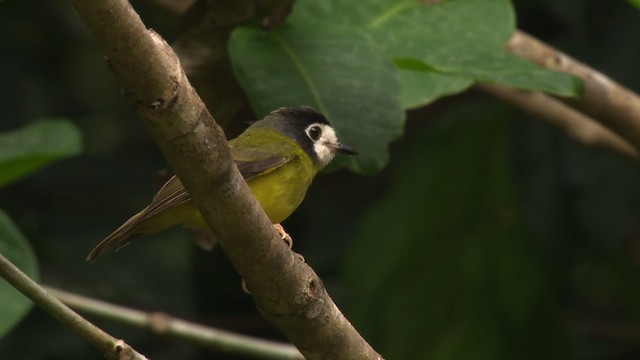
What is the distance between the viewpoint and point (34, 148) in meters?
4.03

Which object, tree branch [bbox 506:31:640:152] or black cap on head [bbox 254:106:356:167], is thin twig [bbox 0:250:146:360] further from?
tree branch [bbox 506:31:640:152]

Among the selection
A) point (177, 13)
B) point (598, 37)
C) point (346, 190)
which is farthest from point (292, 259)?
point (346, 190)

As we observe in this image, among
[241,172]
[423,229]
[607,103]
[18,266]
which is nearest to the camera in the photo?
[18,266]

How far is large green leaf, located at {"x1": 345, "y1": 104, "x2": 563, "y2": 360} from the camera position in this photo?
512 cm

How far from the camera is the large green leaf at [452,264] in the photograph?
5117 mm

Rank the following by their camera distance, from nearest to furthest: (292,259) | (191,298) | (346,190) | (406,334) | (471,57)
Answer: (292,259)
(471,57)
(406,334)
(191,298)
(346,190)

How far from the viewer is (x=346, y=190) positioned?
20.6 feet

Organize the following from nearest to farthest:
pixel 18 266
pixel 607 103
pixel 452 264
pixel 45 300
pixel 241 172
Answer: pixel 45 300, pixel 18 266, pixel 241 172, pixel 607 103, pixel 452 264

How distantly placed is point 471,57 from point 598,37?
186cm

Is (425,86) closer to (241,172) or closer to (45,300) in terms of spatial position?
(241,172)

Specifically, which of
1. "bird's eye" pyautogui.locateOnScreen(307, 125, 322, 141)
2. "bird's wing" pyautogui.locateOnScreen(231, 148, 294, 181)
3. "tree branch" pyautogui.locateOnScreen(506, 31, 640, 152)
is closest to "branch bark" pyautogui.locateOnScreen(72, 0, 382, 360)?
"bird's wing" pyautogui.locateOnScreen(231, 148, 294, 181)

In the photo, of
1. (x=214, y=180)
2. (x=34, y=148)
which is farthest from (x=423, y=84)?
(x=214, y=180)

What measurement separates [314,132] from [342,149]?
1.48 feet

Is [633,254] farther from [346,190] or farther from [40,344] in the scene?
[40,344]
